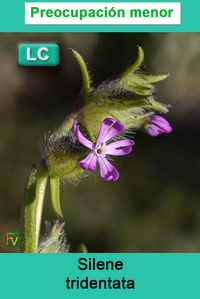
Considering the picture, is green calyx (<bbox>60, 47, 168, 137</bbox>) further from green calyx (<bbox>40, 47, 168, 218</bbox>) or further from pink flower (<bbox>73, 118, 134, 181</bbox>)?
pink flower (<bbox>73, 118, 134, 181</bbox>)

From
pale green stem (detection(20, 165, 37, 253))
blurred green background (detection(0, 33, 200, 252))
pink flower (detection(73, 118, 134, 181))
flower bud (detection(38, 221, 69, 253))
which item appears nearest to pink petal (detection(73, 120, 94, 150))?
pink flower (detection(73, 118, 134, 181))

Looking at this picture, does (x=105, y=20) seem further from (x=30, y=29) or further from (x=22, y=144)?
(x=22, y=144)

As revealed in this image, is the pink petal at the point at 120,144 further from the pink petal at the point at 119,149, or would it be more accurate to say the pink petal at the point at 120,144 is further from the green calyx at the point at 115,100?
the green calyx at the point at 115,100

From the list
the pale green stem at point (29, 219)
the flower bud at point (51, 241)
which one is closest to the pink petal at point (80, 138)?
the pale green stem at point (29, 219)

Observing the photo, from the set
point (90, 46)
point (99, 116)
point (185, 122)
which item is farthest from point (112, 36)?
point (99, 116)

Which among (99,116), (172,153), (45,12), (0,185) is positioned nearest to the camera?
(99,116)
